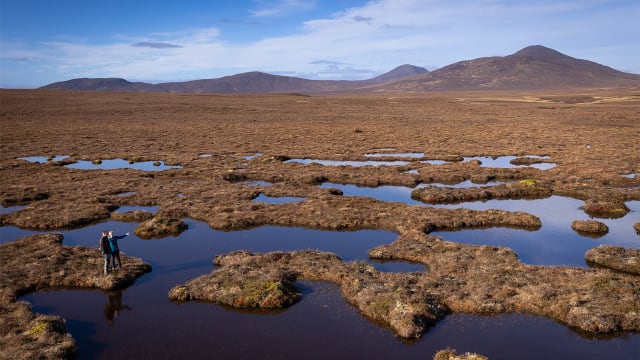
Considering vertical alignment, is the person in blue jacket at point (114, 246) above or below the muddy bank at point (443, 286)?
above

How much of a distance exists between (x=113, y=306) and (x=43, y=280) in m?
5.27

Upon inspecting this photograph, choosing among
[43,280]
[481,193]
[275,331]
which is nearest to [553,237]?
[481,193]

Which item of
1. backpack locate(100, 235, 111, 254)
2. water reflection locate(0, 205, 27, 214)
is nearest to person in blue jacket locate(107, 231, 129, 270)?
backpack locate(100, 235, 111, 254)

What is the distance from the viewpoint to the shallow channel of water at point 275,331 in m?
18.4

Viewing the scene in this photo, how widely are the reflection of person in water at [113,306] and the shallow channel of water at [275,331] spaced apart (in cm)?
5

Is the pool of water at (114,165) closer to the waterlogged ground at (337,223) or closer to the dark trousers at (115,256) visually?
the waterlogged ground at (337,223)

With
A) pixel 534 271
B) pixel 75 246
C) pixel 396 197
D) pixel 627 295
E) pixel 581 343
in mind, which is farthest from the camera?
pixel 396 197

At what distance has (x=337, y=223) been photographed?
33781mm

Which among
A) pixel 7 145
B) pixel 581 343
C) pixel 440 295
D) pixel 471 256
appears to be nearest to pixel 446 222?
pixel 471 256

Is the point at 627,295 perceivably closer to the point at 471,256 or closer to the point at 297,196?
the point at 471,256

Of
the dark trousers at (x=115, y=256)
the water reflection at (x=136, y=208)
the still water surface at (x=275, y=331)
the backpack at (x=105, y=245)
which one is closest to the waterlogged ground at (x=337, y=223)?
the still water surface at (x=275, y=331)

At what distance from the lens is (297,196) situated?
137ft

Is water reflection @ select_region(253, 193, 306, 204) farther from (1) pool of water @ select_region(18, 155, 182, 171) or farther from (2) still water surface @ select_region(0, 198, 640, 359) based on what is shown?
(1) pool of water @ select_region(18, 155, 182, 171)

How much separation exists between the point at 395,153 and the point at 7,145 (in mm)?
61397
